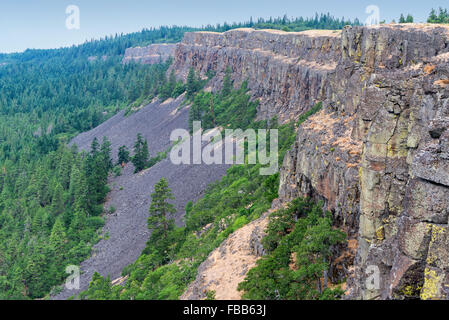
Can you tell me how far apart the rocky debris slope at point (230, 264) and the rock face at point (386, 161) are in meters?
4.77

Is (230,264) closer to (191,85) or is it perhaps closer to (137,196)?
(137,196)

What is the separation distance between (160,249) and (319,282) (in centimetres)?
2786

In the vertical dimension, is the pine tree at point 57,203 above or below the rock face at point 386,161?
below

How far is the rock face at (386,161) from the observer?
15094 millimetres

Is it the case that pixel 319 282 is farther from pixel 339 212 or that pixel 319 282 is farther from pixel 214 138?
pixel 214 138

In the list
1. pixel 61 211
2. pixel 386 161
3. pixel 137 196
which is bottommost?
pixel 61 211

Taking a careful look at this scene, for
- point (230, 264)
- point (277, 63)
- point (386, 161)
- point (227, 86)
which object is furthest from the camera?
point (227, 86)

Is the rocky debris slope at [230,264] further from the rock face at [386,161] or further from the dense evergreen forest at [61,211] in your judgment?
the rock face at [386,161]

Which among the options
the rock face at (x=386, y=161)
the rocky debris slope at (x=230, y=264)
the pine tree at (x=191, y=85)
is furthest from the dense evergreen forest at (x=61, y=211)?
the rock face at (x=386, y=161)

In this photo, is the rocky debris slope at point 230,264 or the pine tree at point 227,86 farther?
the pine tree at point 227,86

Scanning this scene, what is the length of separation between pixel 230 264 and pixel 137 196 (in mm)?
46318

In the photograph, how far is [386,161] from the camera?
22.1m

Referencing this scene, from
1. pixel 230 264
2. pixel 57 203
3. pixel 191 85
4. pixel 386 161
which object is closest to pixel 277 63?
pixel 191 85

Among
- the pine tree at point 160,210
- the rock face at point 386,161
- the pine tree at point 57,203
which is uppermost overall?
the rock face at point 386,161
